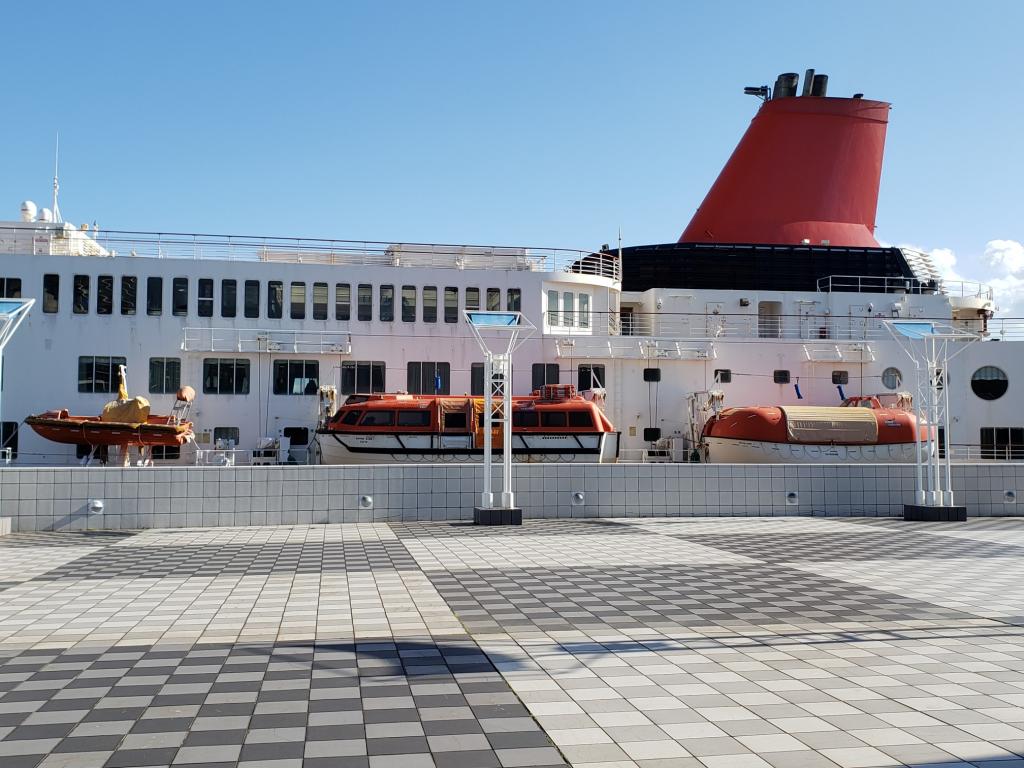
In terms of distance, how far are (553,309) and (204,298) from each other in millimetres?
11022

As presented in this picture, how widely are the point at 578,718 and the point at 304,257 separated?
2572 cm

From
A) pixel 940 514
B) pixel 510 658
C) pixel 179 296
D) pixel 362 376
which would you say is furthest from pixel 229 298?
pixel 510 658

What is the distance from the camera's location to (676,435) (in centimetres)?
2845

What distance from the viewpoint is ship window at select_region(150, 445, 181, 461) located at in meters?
26.1

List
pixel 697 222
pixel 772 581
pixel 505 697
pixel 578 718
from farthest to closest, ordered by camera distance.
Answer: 1. pixel 697 222
2. pixel 772 581
3. pixel 505 697
4. pixel 578 718

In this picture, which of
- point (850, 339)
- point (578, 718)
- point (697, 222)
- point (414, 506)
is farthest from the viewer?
point (697, 222)

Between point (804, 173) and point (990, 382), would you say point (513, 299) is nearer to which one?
point (804, 173)

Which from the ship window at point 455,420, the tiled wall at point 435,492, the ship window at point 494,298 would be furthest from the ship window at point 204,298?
the tiled wall at point 435,492

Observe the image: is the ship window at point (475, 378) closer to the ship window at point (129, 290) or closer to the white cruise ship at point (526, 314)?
the white cruise ship at point (526, 314)

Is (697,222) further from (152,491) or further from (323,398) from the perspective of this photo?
(152,491)

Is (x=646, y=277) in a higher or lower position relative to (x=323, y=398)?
higher

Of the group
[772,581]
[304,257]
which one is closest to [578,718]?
[772,581]

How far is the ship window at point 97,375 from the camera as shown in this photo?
Result: 86.9 feet

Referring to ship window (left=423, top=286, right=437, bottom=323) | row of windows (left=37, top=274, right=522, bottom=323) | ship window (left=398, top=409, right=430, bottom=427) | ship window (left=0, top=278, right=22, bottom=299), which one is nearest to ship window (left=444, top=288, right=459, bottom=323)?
row of windows (left=37, top=274, right=522, bottom=323)
